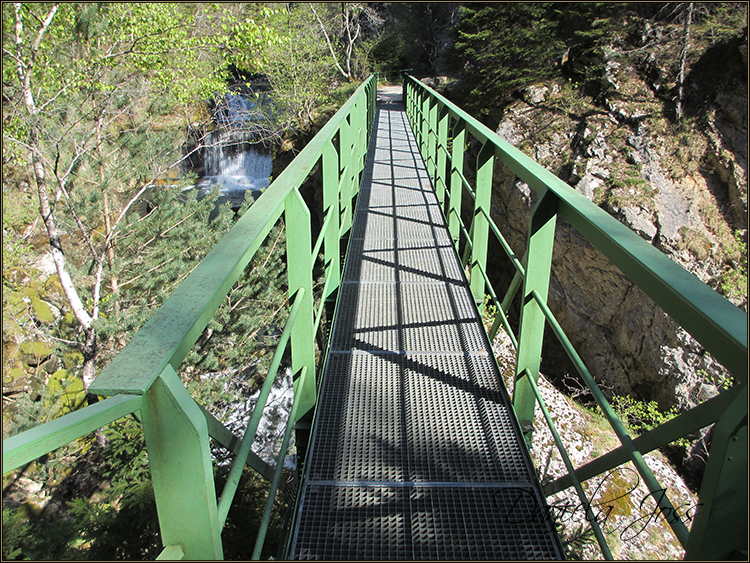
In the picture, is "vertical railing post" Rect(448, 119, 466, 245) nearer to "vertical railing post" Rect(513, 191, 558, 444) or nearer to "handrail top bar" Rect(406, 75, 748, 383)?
"vertical railing post" Rect(513, 191, 558, 444)

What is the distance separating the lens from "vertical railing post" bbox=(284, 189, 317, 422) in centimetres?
192

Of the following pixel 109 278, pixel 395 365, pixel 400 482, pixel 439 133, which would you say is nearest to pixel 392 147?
pixel 439 133

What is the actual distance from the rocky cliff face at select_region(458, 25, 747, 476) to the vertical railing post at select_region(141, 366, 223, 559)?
36.0 ft

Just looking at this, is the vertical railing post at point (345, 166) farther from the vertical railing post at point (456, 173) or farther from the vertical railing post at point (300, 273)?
the vertical railing post at point (300, 273)

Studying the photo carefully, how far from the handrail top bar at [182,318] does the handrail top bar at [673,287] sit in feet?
3.16

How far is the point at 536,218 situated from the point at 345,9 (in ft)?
82.0

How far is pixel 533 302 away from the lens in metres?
1.99

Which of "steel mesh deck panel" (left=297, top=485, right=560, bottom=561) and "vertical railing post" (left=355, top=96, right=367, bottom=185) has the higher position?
"vertical railing post" (left=355, top=96, right=367, bottom=185)

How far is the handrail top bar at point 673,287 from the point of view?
0.86m

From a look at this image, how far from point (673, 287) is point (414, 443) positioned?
132cm

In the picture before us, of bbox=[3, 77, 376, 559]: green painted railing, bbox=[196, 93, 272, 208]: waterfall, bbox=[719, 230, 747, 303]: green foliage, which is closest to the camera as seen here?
bbox=[3, 77, 376, 559]: green painted railing

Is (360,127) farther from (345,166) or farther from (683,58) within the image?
(683,58)

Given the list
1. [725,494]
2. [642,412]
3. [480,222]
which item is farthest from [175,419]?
[642,412]

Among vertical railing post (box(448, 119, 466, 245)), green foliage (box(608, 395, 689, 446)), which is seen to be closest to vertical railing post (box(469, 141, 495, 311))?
vertical railing post (box(448, 119, 466, 245))
